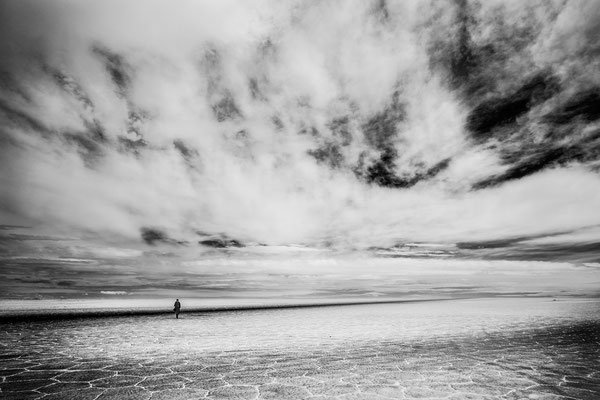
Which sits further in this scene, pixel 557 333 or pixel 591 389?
pixel 557 333

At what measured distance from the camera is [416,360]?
31.9ft

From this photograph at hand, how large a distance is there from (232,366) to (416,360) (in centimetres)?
540

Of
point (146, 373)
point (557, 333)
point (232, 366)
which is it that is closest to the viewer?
point (146, 373)

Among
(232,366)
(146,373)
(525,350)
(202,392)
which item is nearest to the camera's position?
(202,392)

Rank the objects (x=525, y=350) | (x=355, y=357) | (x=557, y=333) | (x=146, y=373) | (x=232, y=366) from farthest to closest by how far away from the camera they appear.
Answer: (x=557, y=333) < (x=525, y=350) < (x=355, y=357) < (x=232, y=366) < (x=146, y=373)

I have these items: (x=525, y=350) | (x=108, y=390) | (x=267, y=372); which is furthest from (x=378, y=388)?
(x=525, y=350)

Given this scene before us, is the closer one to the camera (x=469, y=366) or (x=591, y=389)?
(x=591, y=389)

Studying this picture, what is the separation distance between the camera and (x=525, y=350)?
1120 cm

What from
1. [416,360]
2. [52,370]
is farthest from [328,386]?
[52,370]

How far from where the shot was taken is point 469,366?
888 cm

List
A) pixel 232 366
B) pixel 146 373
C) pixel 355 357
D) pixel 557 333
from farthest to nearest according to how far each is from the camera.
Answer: pixel 557 333 → pixel 355 357 → pixel 232 366 → pixel 146 373

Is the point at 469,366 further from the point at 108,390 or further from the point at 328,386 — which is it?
the point at 108,390

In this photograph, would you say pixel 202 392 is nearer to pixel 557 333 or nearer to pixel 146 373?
pixel 146 373

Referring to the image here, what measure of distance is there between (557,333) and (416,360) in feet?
34.9
